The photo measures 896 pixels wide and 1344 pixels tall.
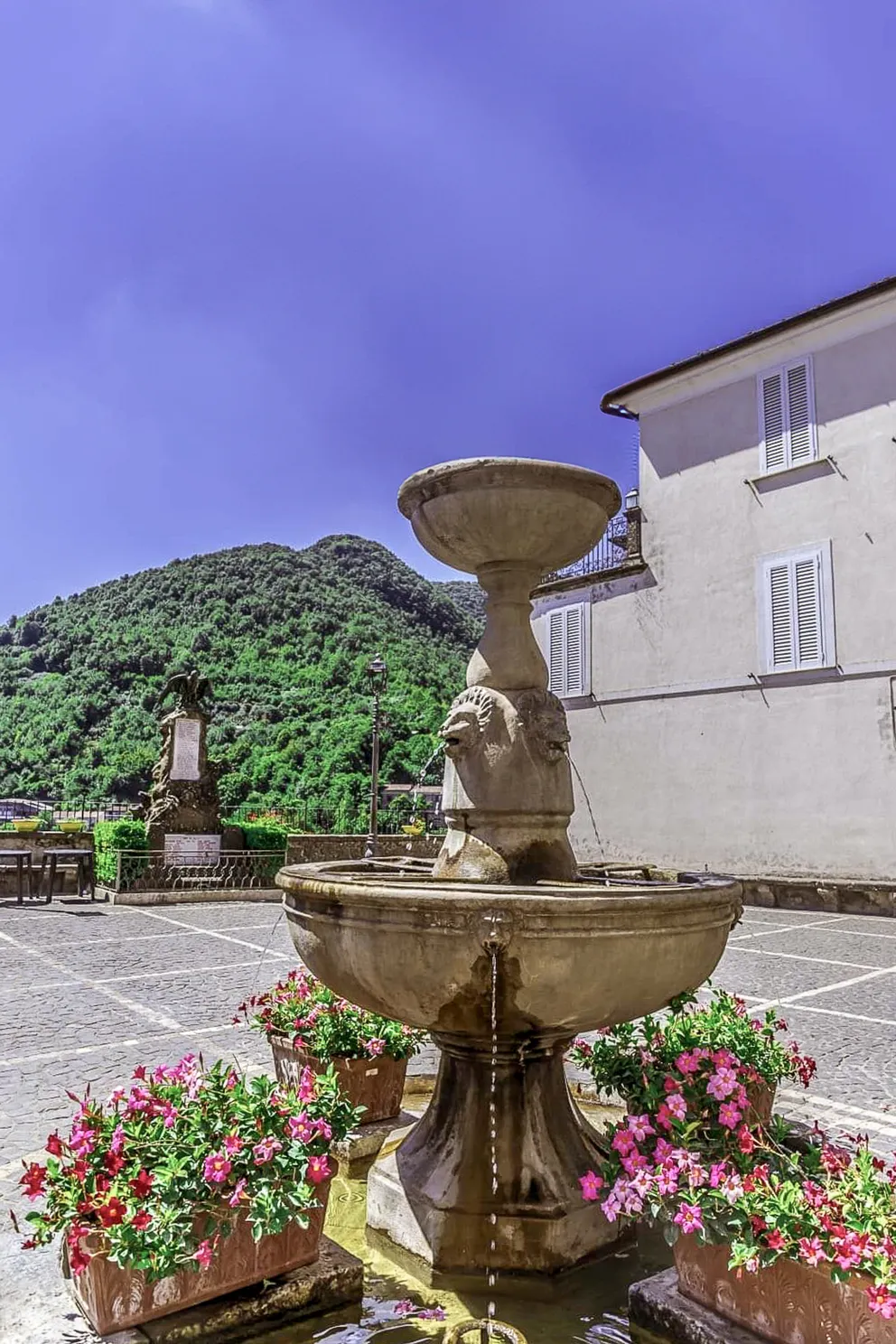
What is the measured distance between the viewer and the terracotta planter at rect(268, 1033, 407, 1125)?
4031 mm

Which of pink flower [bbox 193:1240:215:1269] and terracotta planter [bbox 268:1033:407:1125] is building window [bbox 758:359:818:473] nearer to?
terracotta planter [bbox 268:1033:407:1125]

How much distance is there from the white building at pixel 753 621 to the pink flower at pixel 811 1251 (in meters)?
14.6

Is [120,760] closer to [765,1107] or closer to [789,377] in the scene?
[789,377]

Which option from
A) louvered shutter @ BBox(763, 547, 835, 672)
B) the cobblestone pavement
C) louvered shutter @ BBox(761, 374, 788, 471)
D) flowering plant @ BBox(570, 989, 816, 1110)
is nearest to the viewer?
flowering plant @ BBox(570, 989, 816, 1110)

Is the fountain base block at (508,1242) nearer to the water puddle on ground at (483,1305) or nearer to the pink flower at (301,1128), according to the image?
the water puddle on ground at (483,1305)

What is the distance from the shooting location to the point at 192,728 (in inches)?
738

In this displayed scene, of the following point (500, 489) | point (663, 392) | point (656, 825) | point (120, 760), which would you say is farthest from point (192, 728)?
point (120, 760)

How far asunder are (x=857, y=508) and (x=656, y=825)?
7.40 metres

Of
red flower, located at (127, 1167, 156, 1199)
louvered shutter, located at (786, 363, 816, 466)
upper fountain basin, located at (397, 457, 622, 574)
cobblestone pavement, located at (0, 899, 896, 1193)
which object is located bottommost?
cobblestone pavement, located at (0, 899, 896, 1193)

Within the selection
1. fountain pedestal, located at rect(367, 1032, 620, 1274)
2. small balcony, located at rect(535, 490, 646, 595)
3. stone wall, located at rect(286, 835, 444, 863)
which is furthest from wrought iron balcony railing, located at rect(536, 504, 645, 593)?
fountain pedestal, located at rect(367, 1032, 620, 1274)

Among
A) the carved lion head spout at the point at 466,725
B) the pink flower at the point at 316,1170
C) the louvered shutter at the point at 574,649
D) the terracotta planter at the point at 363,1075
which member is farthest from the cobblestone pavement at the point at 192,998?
the louvered shutter at the point at 574,649

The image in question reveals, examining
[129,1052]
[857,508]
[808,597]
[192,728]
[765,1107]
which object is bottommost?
[129,1052]

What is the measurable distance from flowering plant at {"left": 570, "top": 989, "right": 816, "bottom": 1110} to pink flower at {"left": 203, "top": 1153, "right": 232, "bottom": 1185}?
151cm

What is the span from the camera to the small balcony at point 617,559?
19812 millimetres
